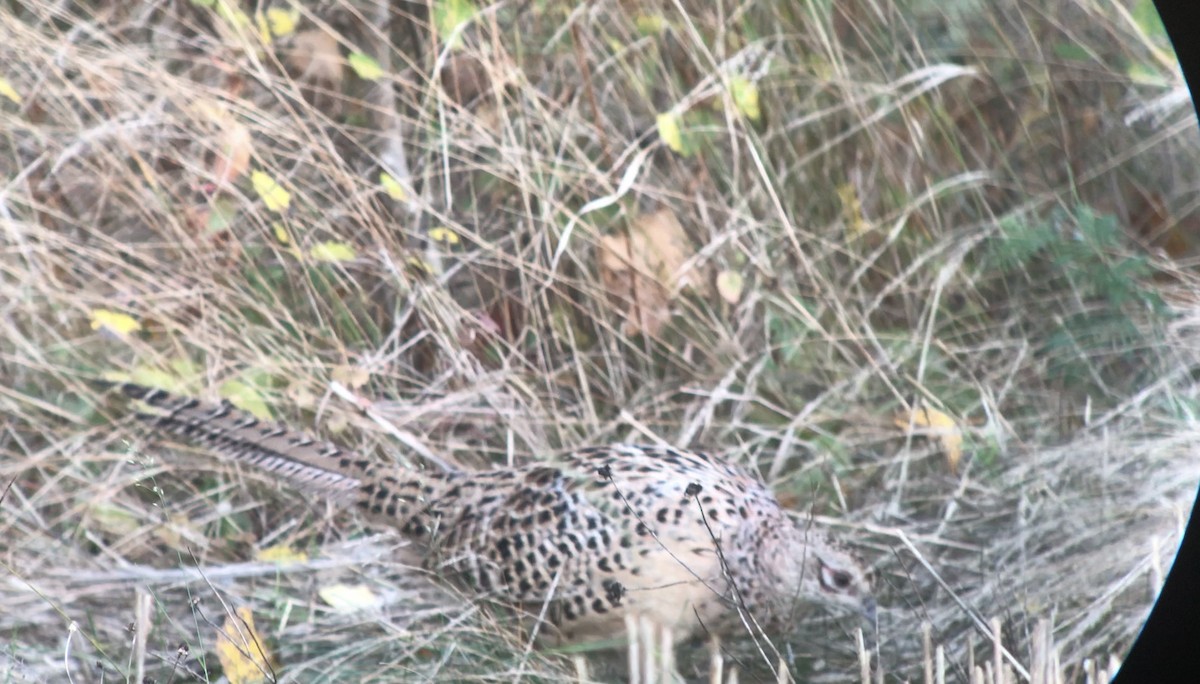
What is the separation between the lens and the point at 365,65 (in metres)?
2.22

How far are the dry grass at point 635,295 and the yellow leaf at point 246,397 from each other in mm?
20

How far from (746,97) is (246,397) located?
38.9 inches

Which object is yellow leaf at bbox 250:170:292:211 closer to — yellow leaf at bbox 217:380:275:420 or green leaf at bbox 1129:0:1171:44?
yellow leaf at bbox 217:380:275:420

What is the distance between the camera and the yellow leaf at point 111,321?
7.14ft

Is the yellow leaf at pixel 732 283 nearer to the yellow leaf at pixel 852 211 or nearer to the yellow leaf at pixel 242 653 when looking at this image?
the yellow leaf at pixel 852 211

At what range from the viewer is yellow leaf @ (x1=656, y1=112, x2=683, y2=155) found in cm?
225

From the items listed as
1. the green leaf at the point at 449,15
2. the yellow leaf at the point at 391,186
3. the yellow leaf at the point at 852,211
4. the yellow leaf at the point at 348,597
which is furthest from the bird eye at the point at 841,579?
the green leaf at the point at 449,15

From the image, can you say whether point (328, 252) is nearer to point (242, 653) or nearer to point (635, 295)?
point (635, 295)

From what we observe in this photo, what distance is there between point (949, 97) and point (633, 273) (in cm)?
61

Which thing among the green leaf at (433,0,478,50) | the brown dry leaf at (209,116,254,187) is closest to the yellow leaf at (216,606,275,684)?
the brown dry leaf at (209,116,254,187)

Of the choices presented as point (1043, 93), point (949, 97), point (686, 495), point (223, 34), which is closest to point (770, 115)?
point (949, 97)

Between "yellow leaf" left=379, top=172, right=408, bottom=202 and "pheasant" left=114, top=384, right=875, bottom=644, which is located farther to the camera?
Result: "yellow leaf" left=379, top=172, right=408, bottom=202

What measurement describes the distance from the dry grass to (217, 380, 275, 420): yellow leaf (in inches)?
0.8

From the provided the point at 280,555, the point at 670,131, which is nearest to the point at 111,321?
the point at 280,555
